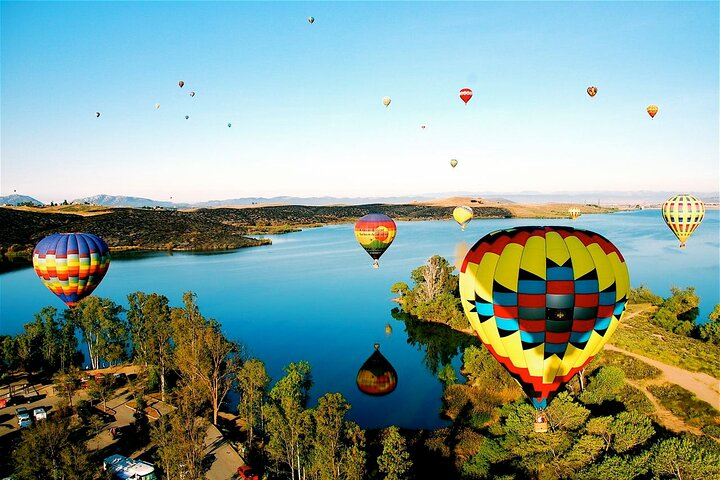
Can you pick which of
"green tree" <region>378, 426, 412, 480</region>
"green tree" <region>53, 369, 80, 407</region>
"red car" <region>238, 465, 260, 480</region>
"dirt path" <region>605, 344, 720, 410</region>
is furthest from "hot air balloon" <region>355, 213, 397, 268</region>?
"green tree" <region>378, 426, 412, 480</region>

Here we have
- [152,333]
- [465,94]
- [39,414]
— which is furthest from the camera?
[465,94]

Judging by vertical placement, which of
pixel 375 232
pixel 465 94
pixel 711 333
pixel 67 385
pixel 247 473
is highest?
pixel 465 94

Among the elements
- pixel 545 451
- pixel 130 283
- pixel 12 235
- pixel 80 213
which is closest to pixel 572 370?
pixel 545 451

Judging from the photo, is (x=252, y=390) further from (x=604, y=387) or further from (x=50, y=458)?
(x=604, y=387)

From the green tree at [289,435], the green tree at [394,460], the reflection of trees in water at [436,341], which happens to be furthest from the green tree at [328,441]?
the reflection of trees in water at [436,341]

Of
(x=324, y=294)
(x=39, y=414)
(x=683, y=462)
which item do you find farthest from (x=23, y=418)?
(x=324, y=294)

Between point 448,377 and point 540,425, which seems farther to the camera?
point 448,377

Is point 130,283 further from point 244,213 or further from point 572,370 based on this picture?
point 244,213
